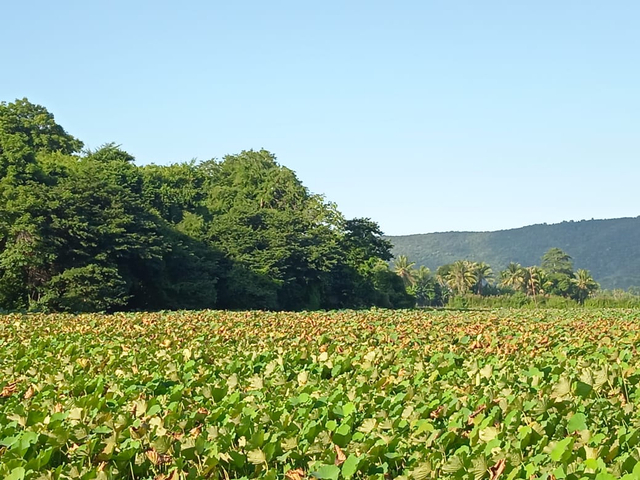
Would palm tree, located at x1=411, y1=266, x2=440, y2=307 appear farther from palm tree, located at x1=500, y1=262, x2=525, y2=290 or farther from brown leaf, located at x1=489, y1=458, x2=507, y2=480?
brown leaf, located at x1=489, y1=458, x2=507, y2=480

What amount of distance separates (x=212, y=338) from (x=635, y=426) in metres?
10.2

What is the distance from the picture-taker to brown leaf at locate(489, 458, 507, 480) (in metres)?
4.17

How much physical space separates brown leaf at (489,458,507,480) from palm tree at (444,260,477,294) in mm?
116305

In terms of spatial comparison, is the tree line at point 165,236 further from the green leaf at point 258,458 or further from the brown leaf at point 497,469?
the brown leaf at point 497,469

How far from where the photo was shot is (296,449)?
5004mm

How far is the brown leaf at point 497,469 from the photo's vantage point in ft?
13.7

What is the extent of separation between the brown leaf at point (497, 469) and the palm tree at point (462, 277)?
116 m

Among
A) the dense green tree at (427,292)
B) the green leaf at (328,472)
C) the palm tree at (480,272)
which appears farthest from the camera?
the dense green tree at (427,292)

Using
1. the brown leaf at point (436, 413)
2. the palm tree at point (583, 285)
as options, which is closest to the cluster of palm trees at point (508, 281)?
the palm tree at point (583, 285)

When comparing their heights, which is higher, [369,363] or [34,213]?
[34,213]

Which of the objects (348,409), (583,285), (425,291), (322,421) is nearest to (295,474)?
(322,421)

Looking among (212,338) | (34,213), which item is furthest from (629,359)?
(34,213)

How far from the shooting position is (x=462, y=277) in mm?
119812

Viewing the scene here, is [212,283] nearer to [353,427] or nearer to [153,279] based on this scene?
[153,279]
